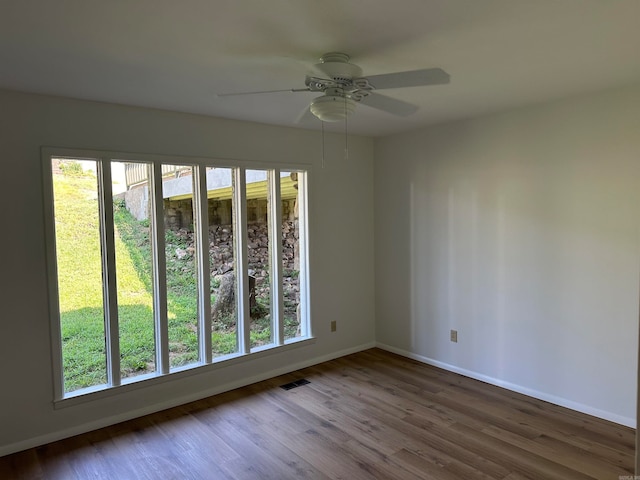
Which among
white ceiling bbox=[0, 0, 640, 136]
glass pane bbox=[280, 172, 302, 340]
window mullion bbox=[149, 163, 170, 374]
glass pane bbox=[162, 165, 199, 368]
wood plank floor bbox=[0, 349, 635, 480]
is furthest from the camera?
glass pane bbox=[280, 172, 302, 340]

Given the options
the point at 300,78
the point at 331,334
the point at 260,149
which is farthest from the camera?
the point at 331,334

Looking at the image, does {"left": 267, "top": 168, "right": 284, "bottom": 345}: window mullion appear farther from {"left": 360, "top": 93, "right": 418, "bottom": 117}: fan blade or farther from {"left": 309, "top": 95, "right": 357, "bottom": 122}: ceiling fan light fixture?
{"left": 309, "top": 95, "right": 357, "bottom": 122}: ceiling fan light fixture

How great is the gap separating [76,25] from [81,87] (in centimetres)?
98

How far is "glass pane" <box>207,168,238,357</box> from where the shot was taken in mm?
3600

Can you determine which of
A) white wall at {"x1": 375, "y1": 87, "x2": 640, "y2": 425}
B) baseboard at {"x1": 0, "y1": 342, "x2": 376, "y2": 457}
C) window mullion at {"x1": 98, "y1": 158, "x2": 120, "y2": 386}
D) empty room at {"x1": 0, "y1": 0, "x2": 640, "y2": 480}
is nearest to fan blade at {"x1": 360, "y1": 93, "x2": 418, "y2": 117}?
empty room at {"x1": 0, "y1": 0, "x2": 640, "y2": 480}

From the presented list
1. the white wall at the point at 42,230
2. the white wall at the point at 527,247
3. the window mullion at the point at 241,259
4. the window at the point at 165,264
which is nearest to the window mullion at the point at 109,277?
the window at the point at 165,264

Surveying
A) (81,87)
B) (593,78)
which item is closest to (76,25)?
(81,87)

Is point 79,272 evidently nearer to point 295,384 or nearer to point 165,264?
point 165,264

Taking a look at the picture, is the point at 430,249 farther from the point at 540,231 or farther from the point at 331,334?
the point at 331,334

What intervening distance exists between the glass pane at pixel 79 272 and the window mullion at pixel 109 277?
3cm

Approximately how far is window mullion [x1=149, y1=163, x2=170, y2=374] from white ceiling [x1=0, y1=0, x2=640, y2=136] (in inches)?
26.3

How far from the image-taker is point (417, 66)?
Result: 230 cm

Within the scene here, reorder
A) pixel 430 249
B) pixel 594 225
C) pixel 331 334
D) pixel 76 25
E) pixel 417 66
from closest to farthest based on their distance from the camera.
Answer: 1. pixel 76 25
2. pixel 417 66
3. pixel 594 225
4. pixel 430 249
5. pixel 331 334

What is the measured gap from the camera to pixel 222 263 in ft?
12.1
